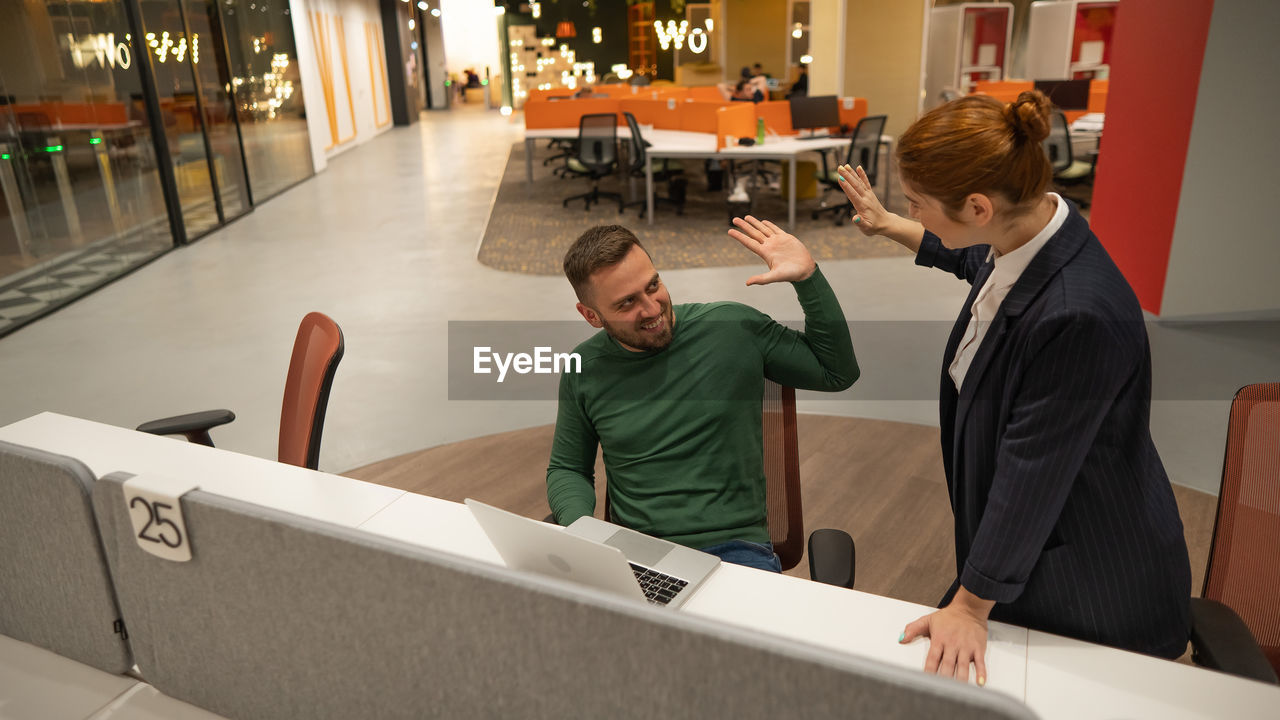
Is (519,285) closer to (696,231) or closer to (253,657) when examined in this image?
(696,231)

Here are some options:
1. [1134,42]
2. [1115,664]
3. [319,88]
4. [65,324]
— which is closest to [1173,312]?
[1134,42]

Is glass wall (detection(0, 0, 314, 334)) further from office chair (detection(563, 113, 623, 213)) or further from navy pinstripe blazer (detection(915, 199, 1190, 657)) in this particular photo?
navy pinstripe blazer (detection(915, 199, 1190, 657))

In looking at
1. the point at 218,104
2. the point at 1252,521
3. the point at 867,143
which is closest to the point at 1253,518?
the point at 1252,521

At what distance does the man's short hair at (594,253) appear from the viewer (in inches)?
69.8

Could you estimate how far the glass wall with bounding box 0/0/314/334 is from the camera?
5.39 m

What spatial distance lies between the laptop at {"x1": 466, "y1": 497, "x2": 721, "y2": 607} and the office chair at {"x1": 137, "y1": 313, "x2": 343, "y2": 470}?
0.85m

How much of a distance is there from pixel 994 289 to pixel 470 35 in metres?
28.5

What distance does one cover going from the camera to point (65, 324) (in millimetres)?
5453

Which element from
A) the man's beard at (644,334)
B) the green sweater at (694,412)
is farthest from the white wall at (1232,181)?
the man's beard at (644,334)

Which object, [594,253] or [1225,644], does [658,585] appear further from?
[1225,644]

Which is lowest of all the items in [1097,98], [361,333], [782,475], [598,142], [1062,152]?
[361,333]

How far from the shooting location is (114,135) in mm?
6430

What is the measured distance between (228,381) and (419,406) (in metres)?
1.13

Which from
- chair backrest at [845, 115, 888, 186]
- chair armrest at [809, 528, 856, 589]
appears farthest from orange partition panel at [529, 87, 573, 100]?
chair armrest at [809, 528, 856, 589]
